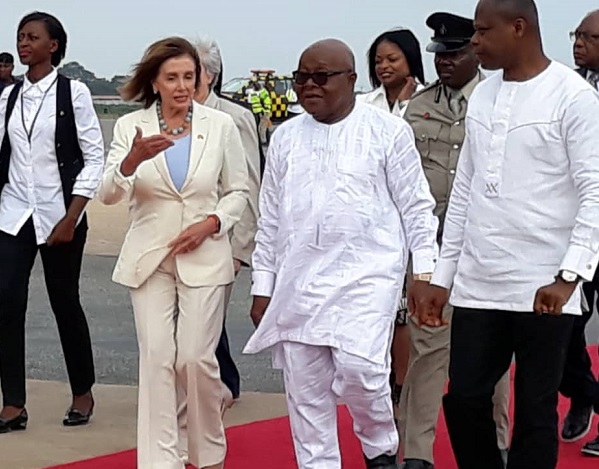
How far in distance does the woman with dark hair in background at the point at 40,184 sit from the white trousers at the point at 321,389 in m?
1.95

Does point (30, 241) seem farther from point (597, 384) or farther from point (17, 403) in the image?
point (597, 384)

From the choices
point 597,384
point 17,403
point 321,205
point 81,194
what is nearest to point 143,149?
point 321,205

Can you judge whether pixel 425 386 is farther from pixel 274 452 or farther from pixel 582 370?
pixel 582 370

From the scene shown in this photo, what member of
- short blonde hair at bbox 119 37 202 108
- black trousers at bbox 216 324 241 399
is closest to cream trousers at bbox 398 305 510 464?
short blonde hair at bbox 119 37 202 108

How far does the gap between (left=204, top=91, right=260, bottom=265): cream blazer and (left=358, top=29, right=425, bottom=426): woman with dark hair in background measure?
24.8 inches

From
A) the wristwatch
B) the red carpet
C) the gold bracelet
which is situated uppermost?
the wristwatch

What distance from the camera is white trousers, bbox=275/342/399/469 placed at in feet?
16.8

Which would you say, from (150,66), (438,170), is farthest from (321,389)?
(150,66)

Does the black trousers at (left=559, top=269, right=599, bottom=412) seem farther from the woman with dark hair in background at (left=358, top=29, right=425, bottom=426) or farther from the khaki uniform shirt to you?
the khaki uniform shirt

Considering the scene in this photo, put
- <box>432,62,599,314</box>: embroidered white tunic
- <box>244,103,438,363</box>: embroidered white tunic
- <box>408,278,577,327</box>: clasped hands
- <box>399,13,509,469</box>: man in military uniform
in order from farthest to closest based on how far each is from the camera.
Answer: <box>399,13,509,469</box>: man in military uniform
<box>244,103,438,363</box>: embroidered white tunic
<box>432,62,599,314</box>: embroidered white tunic
<box>408,278,577,327</box>: clasped hands

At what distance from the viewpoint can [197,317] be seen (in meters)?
5.61

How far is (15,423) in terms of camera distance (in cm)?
685

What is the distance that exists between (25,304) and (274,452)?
4.73ft

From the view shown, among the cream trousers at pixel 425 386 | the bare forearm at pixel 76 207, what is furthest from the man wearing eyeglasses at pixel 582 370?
the bare forearm at pixel 76 207
